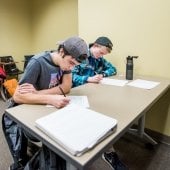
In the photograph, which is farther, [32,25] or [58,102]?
[32,25]

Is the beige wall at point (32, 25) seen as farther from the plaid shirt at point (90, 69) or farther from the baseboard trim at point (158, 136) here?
the baseboard trim at point (158, 136)

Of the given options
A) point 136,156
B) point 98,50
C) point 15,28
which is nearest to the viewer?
point 136,156

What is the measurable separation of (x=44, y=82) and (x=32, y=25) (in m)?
4.04

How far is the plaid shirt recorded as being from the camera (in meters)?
2.04

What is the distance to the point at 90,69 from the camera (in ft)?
7.41

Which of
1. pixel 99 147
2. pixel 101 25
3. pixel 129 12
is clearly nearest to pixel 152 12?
pixel 129 12

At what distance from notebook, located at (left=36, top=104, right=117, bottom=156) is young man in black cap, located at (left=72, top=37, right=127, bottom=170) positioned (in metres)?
0.85

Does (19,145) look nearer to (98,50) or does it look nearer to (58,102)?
(58,102)

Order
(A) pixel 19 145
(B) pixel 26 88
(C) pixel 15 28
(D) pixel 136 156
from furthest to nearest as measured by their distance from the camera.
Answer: (C) pixel 15 28, (D) pixel 136 156, (A) pixel 19 145, (B) pixel 26 88

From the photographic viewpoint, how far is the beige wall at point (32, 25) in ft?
13.8

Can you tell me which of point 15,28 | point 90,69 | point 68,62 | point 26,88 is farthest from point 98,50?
point 15,28

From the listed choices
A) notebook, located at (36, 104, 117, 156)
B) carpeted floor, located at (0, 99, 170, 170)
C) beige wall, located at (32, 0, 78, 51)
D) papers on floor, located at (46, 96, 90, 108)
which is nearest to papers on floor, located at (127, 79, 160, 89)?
papers on floor, located at (46, 96, 90, 108)

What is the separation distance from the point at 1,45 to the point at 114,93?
157 inches

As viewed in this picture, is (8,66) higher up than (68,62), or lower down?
lower down
